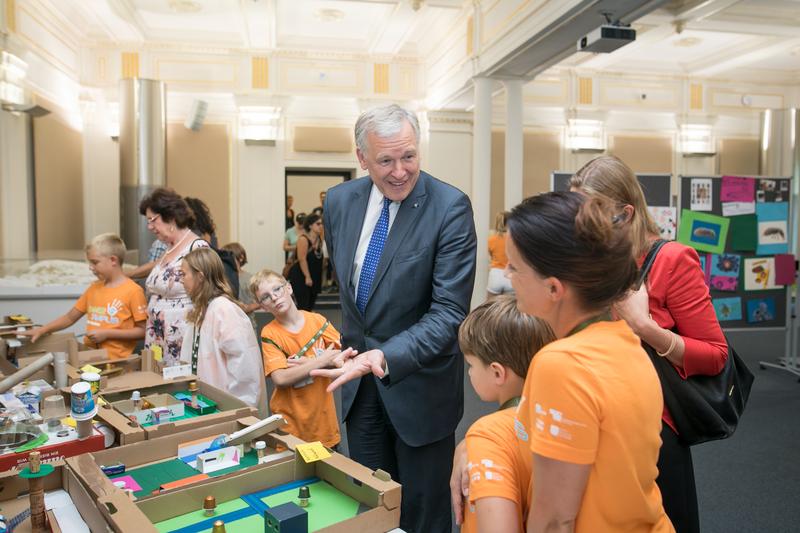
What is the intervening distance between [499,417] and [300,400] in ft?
4.51

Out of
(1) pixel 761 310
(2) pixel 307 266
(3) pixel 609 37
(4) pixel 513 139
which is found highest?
(3) pixel 609 37

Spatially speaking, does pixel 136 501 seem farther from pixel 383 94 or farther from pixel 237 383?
pixel 383 94

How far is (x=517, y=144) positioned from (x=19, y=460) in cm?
592

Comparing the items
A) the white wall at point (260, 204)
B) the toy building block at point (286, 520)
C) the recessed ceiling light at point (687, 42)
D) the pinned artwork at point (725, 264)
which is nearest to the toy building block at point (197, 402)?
the toy building block at point (286, 520)

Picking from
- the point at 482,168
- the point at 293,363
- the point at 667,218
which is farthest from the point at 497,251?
the point at 293,363

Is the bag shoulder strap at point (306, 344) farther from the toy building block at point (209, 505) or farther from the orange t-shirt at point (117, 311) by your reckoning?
the toy building block at point (209, 505)

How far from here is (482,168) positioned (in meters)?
6.92

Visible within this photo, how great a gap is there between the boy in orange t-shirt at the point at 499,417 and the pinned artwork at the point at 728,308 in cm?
607

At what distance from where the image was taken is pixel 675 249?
1.44 metres

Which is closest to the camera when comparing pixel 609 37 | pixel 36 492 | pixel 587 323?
pixel 587 323

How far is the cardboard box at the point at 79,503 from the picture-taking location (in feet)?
3.43

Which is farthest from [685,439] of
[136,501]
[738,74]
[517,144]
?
[738,74]

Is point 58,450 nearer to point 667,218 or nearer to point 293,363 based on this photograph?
point 293,363

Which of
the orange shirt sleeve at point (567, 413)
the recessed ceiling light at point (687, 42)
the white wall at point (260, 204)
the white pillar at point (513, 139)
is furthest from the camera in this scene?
the white wall at point (260, 204)
